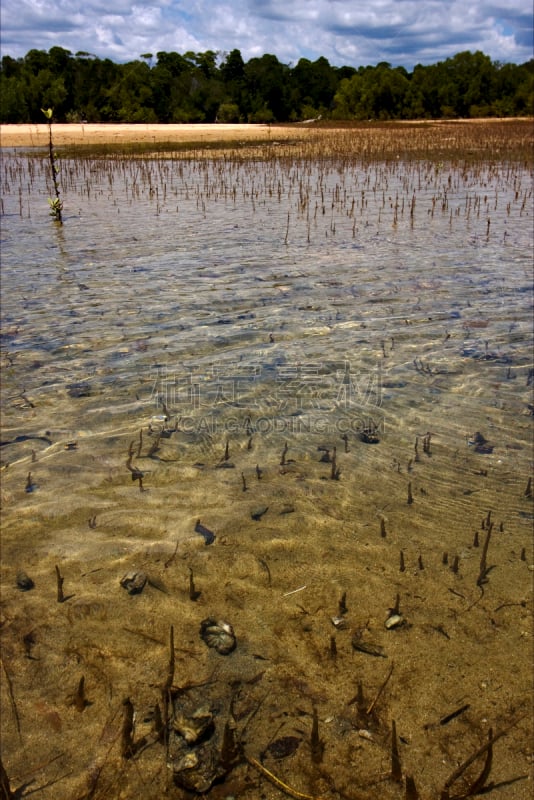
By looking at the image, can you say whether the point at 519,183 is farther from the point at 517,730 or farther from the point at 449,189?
the point at 517,730

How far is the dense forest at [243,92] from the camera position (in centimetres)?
7394

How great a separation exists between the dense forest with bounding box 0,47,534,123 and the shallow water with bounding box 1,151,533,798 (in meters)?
69.6

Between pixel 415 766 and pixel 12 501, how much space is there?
2.94m

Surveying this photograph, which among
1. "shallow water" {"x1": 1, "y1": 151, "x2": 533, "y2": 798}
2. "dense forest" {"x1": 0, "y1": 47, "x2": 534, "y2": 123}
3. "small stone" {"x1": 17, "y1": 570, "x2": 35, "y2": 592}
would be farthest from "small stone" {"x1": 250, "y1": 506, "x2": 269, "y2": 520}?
"dense forest" {"x1": 0, "y1": 47, "x2": 534, "y2": 123}

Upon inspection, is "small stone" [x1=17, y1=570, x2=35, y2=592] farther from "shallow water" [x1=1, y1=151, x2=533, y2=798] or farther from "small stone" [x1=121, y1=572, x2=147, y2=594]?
"small stone" [x1=121, y1=572, x2=147, y2=594]

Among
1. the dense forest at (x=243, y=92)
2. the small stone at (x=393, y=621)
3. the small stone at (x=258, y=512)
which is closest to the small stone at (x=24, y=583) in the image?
the small stone at (x=258, y=512)

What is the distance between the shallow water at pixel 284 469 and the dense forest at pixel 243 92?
69615mm

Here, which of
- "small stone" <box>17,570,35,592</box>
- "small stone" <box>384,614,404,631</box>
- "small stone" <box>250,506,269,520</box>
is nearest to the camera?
"small stone" <box>384,614,404,631</box>

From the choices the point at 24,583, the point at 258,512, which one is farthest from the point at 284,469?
the point at 24,583

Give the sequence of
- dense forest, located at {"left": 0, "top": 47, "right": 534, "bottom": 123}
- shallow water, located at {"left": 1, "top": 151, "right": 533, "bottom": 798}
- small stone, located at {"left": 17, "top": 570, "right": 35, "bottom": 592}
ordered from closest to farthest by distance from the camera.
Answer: shallow water, located at {"left": 1, "top": 151, "right": 533, "bottom": 798}, small stone, located at {"left": 17, "top": 570, "right": 35, "bottom": 592}, dense forest, located at {"left": 0, "top": 47, "right": 534, "bottom": 123}

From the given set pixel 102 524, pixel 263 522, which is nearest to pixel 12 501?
pixel 102 524

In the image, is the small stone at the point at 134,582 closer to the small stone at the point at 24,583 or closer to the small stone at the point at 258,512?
the small stone at the point at 24,583

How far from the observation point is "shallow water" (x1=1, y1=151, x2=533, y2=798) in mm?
2936

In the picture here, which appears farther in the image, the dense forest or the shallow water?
the dense forest
